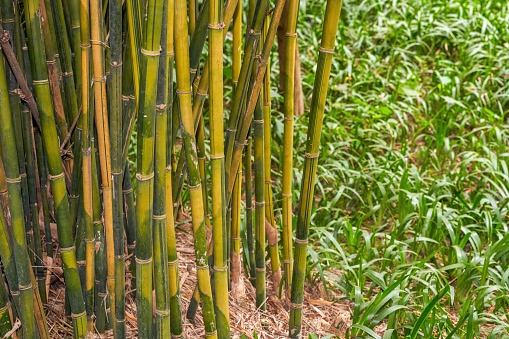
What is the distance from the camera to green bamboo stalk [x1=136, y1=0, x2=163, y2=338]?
65cm

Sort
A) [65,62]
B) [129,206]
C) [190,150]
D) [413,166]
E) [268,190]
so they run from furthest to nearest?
1. [413,166]
2. [268,190]
3. [129,206]
4. [65,62]
5. [190,150]

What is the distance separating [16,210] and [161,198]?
27 centimetres

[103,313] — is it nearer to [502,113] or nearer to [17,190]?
[17,190]

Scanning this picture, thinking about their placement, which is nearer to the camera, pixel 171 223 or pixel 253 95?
A: pixel 171 223

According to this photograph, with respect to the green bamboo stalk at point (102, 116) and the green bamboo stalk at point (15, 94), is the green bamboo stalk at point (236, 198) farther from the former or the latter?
the green bamboo stalk at point (15, 94)

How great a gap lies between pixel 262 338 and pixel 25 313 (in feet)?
1.96

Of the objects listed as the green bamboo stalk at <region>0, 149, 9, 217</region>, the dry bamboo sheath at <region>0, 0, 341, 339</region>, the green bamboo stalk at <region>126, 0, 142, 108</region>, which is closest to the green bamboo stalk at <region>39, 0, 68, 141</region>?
the dry bamboo sheath at <region>0, 0, 341, 339</region>

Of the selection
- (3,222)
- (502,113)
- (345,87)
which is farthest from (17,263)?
(502,113)

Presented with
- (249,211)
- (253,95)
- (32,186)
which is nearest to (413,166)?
(249,211)

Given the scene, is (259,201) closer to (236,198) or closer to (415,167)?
(236,198)

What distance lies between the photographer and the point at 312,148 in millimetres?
971

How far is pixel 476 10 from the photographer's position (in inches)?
137

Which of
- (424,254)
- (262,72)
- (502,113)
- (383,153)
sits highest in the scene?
(262,72)

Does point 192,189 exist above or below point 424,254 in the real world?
above
